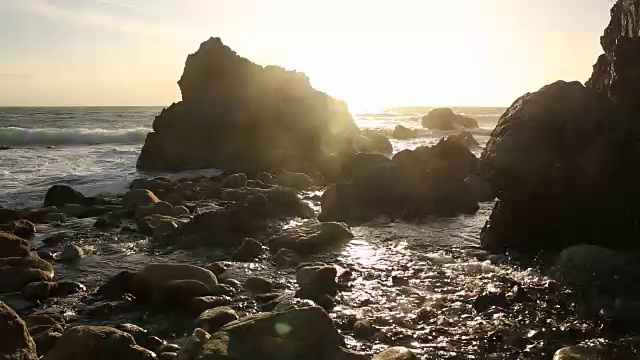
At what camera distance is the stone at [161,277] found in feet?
28.4

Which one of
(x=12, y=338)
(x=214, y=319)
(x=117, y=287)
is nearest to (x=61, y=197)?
(x=117, y=287)

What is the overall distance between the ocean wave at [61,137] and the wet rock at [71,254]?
37.8 metres

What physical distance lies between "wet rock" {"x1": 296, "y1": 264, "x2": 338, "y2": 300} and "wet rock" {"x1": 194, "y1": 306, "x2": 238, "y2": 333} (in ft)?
5.13

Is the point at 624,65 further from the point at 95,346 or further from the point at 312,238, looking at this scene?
the point at 95,346

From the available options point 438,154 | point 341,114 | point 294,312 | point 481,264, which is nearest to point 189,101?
point 341,114

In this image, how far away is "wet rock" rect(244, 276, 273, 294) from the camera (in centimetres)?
905

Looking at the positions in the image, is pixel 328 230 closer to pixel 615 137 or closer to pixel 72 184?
pixel 615 137

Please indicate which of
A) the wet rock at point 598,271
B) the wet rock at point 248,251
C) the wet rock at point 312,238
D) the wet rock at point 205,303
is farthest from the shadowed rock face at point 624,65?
the wet rock at point 205,303

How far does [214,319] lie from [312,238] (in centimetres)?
504

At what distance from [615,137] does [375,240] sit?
5.50m

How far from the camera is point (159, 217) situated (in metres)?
14.8

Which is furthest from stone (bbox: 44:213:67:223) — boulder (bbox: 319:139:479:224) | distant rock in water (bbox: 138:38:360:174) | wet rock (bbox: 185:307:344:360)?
distant rock in water (bbox: 138:38:360:174)

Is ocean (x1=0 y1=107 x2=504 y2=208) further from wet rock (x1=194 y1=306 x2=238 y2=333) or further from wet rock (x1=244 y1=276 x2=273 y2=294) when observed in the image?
wet rock (x1=194 y1=306 x2=238 y2=333)

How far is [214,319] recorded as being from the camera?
7.21m
